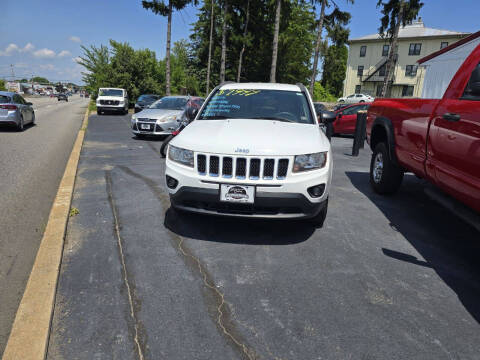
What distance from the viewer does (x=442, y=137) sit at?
3.45 metres

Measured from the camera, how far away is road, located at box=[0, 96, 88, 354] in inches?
109

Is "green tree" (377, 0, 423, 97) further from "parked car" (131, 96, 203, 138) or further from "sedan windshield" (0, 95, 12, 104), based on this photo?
"sedan windshield" (0, 95, 12, 104)

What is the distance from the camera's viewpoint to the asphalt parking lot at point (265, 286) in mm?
2170

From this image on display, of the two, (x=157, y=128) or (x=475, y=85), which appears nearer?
(x=475, y=85)

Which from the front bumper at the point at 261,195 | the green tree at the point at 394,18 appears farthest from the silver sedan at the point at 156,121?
the green tree at the point at 394,18

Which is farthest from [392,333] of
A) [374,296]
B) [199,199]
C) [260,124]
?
[260,124]

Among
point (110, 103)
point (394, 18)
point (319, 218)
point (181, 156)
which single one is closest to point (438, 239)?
point (319, 218)

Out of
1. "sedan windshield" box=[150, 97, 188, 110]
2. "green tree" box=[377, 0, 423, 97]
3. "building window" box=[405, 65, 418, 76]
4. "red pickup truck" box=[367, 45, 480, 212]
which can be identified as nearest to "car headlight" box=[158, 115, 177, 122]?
"sedan windshield" box=[150, 97, 188, 110]

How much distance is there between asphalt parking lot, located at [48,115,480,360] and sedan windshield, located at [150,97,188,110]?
7961 mm

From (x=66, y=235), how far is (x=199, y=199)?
5.25ft

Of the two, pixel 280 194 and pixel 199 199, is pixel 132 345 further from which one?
pixel 280 194

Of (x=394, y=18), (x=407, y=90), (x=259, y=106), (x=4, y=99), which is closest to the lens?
(x=259, y=106)

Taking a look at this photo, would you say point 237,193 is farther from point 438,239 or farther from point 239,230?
point 438,239

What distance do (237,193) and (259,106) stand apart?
1.81 metres
